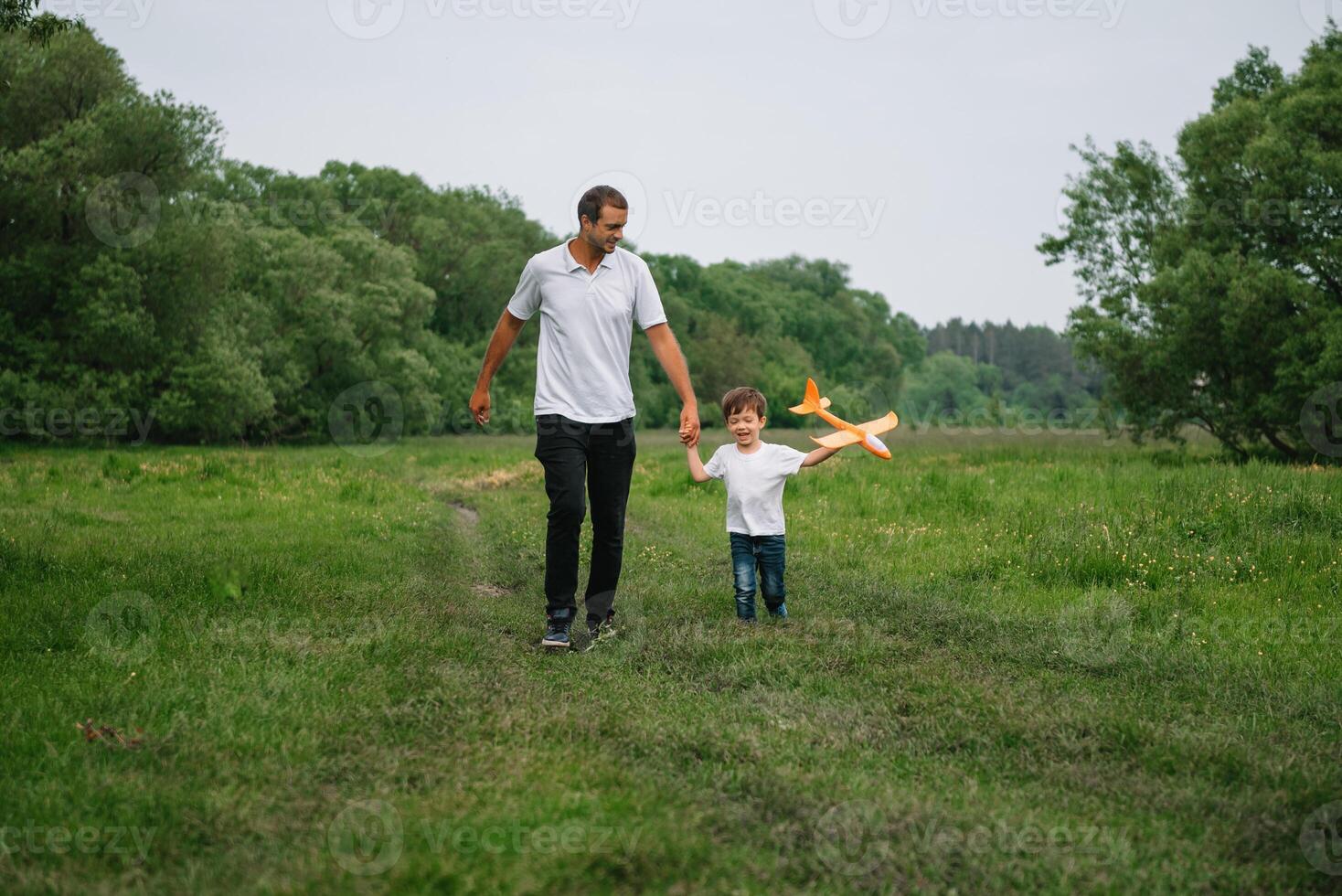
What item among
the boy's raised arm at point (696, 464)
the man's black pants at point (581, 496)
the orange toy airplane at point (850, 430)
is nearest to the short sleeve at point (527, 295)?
the man's black pants at point (581, 496)

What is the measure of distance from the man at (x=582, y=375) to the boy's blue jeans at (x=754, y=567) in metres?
1.04

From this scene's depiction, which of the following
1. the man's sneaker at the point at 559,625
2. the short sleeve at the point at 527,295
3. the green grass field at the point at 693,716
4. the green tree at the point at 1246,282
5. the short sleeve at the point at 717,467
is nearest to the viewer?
the green grass field at the point at 693,716

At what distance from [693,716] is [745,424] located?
2901 millimetres

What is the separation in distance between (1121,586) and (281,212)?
52.9 metres

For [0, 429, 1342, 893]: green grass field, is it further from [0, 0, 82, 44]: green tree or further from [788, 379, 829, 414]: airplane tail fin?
[0, 0, 82, 44]: green tree

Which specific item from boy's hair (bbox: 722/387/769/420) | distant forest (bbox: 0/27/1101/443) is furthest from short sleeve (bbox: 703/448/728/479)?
distant forest (bbox: 0/27/1101/443)

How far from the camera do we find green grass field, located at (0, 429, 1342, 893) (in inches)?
140

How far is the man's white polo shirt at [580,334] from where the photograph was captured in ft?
22.7

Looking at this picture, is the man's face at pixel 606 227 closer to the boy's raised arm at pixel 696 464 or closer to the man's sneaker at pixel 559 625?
the boy's raised arm at pixel 696 464

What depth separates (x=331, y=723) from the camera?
15.9ft

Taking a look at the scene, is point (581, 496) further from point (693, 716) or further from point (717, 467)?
point (693, 716)

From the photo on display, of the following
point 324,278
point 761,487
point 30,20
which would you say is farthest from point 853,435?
point 324,278

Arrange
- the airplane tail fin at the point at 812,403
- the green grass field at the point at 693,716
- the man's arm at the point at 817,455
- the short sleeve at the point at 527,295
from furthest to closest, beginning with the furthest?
the airplane tail fin at the point at 812,403, the man's arm at the point at 817,455, the short sleeve at the point at 527,295, the green grass field at the point at 693,716

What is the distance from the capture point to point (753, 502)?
771cm
